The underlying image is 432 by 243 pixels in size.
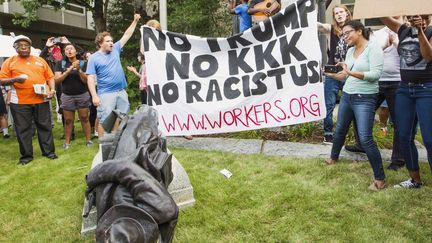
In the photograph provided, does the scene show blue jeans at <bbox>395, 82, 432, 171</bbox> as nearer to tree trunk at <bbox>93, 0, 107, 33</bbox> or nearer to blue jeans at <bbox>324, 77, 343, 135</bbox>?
blue jeans at <bbox>324, 77, 343, 135</bbox>

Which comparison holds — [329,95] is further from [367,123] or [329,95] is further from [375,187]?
[375,187]

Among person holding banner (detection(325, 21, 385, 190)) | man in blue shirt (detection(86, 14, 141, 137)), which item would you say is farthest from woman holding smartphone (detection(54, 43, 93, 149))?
person holding banner (detection(325, 21, 385, 190))

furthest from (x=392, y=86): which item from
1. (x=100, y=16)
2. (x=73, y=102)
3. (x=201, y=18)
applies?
(x=100, y=16)

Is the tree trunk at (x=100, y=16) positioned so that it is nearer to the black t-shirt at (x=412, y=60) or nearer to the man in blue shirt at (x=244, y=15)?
the man in blue shirt at (x=244, y=15)

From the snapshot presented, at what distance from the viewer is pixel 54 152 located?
669cm

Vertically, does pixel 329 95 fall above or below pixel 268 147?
above

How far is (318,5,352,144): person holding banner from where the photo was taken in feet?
17.6

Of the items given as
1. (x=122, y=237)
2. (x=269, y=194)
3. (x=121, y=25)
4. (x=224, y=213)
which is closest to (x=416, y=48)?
(x=269, y=194)

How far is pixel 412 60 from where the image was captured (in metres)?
3.90

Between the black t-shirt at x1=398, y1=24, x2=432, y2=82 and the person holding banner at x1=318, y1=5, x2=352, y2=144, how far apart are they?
4.67 ft

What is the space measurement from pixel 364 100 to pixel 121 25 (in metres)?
13.7

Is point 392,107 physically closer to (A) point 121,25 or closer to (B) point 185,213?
(B) point 185,213

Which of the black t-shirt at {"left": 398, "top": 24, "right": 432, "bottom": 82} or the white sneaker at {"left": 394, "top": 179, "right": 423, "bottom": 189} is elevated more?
the black t-shirt at {"left": 398, "top": 24, "right": 432, "bottom": 82}

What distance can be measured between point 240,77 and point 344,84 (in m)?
1.57
